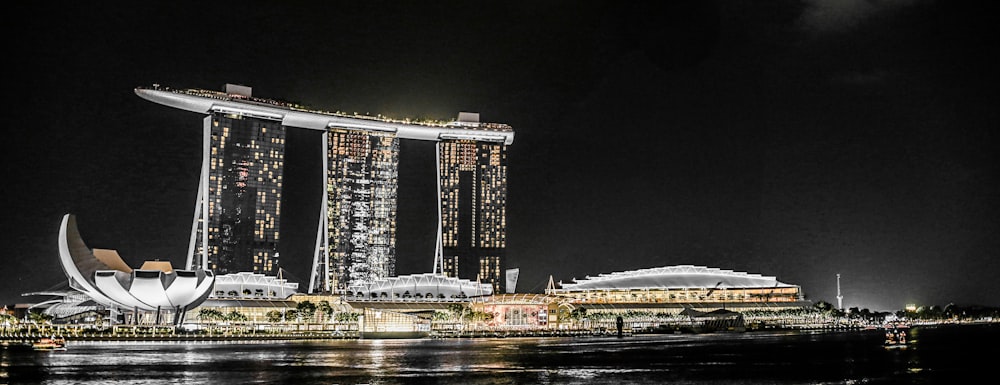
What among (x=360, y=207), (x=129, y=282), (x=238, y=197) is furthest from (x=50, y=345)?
(x=360, y=207)

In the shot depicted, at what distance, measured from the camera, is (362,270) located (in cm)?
18138

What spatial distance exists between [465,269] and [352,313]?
202 feet

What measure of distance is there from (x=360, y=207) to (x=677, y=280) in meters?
61.9

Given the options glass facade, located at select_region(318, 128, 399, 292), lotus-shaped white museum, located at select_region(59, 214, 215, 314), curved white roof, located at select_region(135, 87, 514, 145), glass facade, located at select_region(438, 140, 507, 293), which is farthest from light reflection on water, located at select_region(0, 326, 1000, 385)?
glass facade, located at select_region(438, 140, 507, 293)

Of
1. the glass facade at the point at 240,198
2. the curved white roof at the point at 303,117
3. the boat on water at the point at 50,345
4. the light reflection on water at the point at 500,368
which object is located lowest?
the light reflection on water at the point at 500,368

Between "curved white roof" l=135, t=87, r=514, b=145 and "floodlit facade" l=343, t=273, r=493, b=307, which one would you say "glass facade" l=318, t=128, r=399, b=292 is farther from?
"floodlit facade" l=343, t=273, r=493, b=307

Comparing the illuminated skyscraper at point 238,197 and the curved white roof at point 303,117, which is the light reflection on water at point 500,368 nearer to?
the illuminated skyscraper at point 238,197

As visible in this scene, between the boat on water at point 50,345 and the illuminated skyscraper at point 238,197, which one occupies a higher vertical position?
the illuminated skyscraper at point 238,197

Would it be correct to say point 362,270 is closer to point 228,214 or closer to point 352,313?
point 228,214

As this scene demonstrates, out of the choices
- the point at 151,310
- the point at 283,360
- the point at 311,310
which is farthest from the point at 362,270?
the point at 283,360

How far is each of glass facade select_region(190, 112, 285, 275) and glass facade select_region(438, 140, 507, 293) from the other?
38.9 m

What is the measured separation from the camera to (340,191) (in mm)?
181750

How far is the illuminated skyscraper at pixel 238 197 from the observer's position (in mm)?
159500

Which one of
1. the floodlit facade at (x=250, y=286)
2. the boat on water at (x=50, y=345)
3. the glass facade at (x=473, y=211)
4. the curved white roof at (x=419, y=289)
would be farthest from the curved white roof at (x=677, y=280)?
the boat on water at (x=50, y=345)
